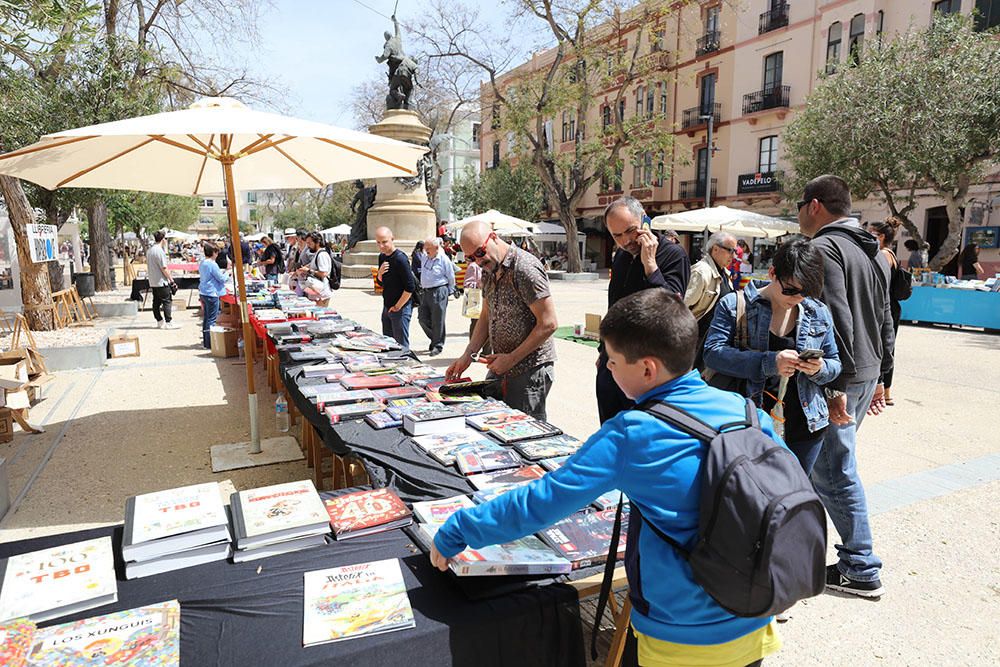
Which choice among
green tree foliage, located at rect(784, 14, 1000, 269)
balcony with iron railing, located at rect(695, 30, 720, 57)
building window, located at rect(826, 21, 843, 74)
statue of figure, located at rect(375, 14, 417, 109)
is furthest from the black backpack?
balcony with iron railing, located at rect(695, 30, 720, 57)

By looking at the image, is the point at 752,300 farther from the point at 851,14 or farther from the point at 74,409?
the point at 851,14

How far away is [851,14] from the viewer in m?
24.6

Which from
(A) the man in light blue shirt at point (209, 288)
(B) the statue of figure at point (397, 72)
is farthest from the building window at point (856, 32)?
(A) the man in light blue shirt at point (209, 288)

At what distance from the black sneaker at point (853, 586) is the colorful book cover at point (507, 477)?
1.72 metres

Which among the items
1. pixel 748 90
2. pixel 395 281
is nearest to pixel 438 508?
pixel 395 281

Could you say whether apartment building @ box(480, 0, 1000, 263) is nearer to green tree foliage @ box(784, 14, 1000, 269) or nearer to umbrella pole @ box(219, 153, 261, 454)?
green tree foliage @ box(784, 14, 1000, 269)

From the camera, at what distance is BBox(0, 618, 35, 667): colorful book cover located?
1476mm

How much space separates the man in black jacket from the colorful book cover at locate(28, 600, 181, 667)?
2449mm

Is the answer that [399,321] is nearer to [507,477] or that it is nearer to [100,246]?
[507,477]

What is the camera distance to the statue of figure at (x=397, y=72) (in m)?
21.1

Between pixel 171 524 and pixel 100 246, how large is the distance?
19.6 metres

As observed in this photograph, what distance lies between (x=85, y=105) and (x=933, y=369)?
15249 mm

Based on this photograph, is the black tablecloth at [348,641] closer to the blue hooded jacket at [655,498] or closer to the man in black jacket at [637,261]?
the blue hooded jacket at [655,498]

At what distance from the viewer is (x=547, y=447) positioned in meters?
2.89
